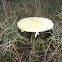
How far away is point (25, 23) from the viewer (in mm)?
1214

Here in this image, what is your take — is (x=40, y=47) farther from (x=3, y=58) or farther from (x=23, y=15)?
(x=23, y=15)

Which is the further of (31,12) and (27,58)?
(31,12)

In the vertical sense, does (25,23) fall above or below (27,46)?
above

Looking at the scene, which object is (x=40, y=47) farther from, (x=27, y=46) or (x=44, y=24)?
(x=44, y=24)

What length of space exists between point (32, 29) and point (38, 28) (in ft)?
0.30

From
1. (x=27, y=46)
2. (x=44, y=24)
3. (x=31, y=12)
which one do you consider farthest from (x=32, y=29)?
(x=31, y=12)

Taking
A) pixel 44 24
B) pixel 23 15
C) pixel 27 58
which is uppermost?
pixel 44 24

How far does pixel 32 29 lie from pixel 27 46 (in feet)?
1.06

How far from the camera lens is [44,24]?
3.92 ft

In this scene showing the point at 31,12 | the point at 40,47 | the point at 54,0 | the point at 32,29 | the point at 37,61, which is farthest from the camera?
the point at 54,0

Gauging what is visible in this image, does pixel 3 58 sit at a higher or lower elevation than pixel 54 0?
lower

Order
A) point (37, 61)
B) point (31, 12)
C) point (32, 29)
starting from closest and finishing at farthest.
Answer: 1. point (37, 61)
2. point (32, 29)
3. point (31, 12)

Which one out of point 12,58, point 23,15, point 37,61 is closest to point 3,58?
point 12,58

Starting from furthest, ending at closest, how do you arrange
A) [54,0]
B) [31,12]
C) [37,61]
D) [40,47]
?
1. [54,0]
2. [31,12]
3. [40,47]
4. [37,61]
